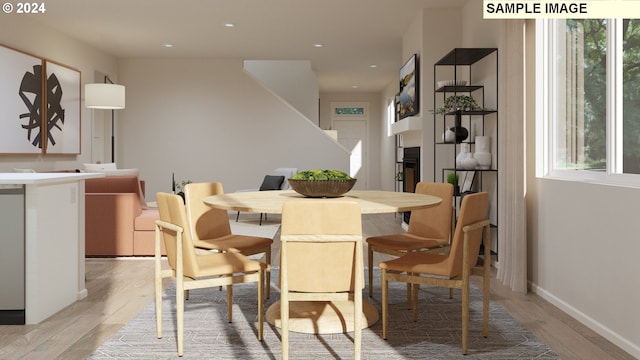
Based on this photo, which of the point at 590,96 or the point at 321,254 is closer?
the point at 321,254

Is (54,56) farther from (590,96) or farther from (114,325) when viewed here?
(590,96)

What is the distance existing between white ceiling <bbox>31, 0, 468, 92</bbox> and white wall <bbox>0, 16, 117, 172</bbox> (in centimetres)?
15

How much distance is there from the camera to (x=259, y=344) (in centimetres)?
296

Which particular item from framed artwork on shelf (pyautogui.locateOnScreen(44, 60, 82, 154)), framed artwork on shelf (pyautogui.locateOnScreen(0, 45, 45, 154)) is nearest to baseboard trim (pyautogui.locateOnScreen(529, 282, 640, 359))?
framed artwork on shelf (pyautogui.locateOnScreen(0, 45, 45, 154))

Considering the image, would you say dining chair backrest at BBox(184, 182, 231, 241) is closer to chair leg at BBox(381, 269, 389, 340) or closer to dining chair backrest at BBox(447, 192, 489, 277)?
chair leg at BBox(381, 269, 389, 340)

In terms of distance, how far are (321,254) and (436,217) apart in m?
1.36

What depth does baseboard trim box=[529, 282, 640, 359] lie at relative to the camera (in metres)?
2.86

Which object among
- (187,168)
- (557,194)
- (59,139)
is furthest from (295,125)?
(557,194)

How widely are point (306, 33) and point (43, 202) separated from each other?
521 cm

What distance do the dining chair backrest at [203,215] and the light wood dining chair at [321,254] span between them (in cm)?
116

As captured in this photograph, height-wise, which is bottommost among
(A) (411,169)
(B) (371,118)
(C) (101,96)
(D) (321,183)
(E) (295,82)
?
(D) (321,183)

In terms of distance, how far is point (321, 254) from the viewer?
259cm

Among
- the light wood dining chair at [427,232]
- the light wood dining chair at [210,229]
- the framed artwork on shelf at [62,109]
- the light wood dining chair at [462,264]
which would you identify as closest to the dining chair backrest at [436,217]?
the light wood dining chair at [427,232]

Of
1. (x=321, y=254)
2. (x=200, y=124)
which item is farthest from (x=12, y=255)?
(x=200, y=124)
